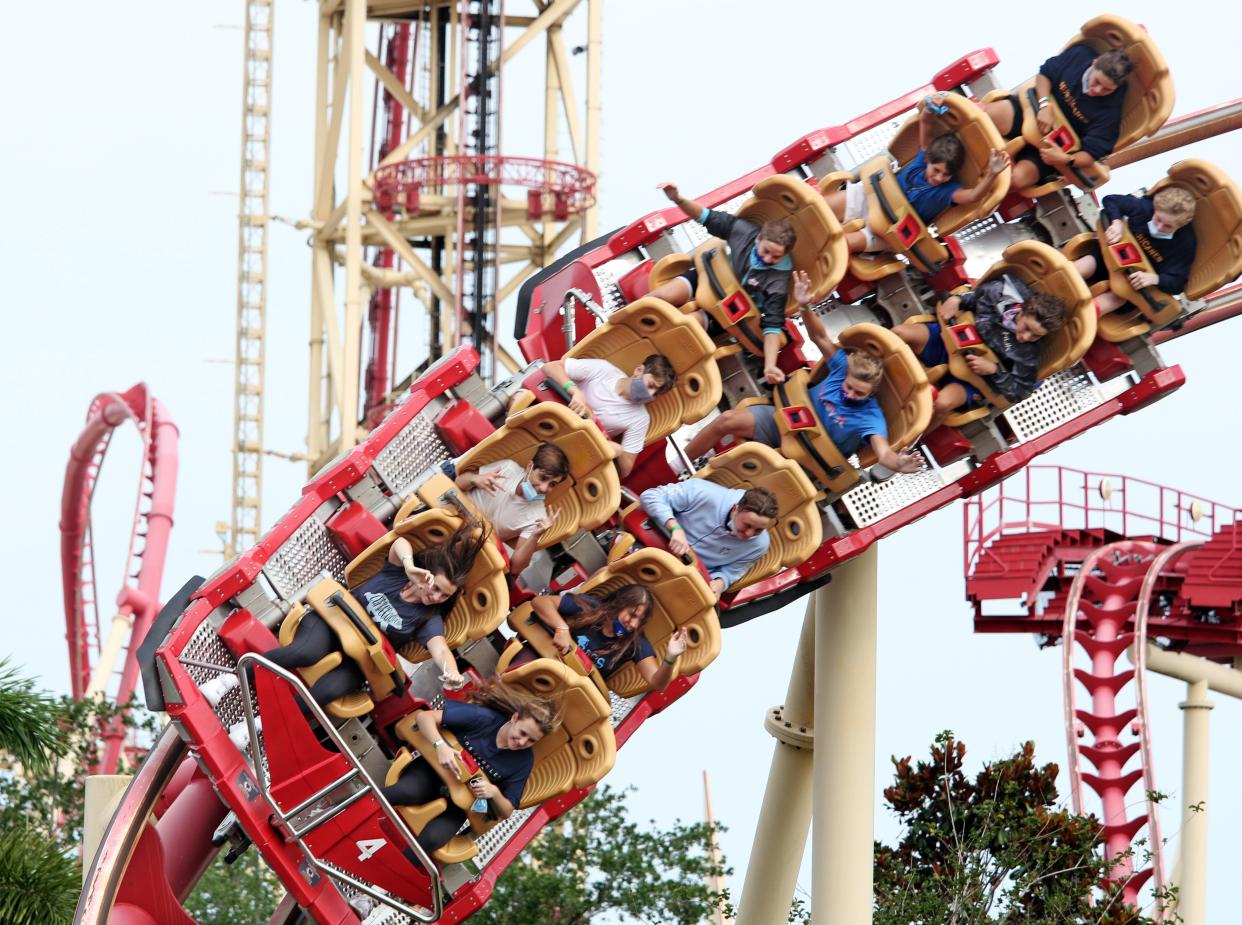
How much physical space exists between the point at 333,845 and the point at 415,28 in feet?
62.1

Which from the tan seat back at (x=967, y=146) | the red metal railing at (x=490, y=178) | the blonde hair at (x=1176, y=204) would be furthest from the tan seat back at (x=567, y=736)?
the red metal railing at (x=490, y=178)

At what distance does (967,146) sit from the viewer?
8758mm

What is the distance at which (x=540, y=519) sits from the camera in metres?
8.08

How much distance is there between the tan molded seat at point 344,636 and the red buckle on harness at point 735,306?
1.84m

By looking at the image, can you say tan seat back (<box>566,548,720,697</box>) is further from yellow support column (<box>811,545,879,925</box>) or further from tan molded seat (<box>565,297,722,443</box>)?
yellow support column (<box>811,545,879,925</box>)

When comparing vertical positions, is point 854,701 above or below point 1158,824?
above

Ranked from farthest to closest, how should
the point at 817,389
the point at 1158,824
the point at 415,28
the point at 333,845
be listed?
the point at 415,28, the point at 1158,824, the point at 817,389, the point at 333,845

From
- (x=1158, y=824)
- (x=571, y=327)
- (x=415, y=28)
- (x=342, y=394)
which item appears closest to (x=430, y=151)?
(x=415, y=28)

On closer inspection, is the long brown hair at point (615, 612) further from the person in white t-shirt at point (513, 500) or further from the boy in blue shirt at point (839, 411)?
the boy in blue shirt at point (839, 411)

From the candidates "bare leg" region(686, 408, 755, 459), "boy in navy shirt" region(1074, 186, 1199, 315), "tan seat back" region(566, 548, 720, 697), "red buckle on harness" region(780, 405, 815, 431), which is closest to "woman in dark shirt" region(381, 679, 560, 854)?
"tan seat back" region(566, 548, 720, 697)

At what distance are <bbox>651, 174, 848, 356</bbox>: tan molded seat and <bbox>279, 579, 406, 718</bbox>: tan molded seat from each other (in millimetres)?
1842

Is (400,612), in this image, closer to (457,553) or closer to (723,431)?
(457,553)

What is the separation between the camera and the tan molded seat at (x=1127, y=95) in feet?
28.5

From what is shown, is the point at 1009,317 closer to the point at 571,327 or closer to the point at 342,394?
the point at 571,327
